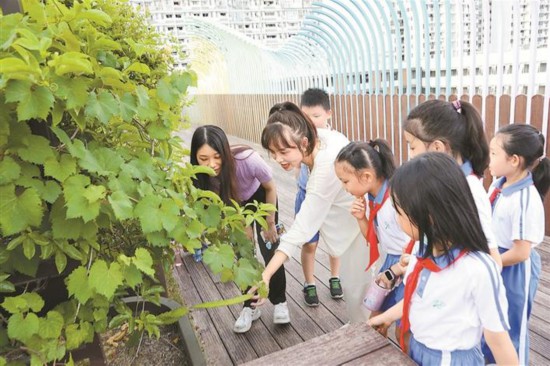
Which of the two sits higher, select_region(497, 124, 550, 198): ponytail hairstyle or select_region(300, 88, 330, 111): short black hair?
select_region(300, 88, 330, 111): short black hair

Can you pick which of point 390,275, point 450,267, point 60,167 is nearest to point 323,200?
point 390,275

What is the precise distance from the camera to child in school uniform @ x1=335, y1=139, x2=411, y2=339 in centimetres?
177

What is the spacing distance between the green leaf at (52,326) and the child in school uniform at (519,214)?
1.67 m

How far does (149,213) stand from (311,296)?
2113 mm

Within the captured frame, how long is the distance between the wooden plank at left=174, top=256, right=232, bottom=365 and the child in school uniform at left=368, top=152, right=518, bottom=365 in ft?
4.92

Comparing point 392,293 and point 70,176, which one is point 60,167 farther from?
point 392,293

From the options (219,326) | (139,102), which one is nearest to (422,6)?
(219,326)

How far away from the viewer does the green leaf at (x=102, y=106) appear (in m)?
0.79

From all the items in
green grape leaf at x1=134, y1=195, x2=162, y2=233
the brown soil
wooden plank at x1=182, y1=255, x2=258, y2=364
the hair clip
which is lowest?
wooden plank at x1=182, y1=255, x2=258, y2=364

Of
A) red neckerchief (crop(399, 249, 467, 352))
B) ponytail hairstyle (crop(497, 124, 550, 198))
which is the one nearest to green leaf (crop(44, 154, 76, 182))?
red neckerchief (crop(399, 249, 467, 352))

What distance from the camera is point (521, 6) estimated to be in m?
3.39

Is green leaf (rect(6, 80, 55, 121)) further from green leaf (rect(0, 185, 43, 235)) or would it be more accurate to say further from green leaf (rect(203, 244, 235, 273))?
green leaf (rect(203, 244, 235, 273))

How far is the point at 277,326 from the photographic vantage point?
257cm

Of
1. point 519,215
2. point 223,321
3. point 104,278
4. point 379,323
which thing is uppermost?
point 104,278
